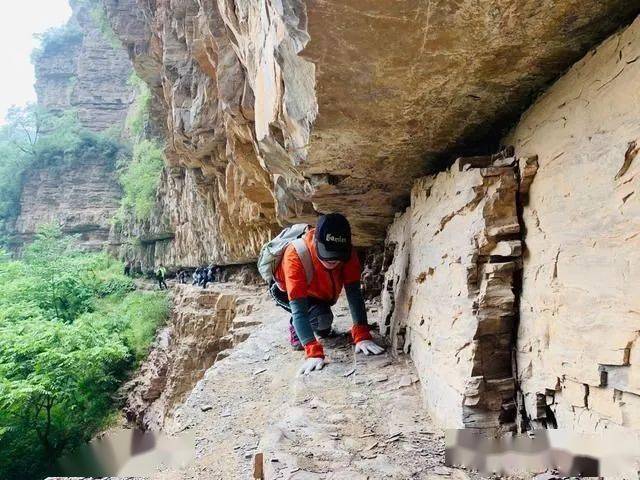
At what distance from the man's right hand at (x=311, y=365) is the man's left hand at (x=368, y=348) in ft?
1.21

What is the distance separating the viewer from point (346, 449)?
194 centimetres

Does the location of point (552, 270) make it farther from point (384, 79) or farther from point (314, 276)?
point (314, 276)

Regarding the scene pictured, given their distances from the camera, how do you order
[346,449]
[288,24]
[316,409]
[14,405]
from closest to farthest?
[288,24] → [346,449] → [316,409] → [14,405]

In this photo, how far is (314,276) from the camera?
11.6ft

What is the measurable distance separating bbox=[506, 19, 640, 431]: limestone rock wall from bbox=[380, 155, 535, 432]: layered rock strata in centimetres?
8

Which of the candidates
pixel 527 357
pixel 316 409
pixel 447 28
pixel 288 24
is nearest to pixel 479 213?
pixel 527 357

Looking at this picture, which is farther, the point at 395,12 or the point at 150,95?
the point at 150,95

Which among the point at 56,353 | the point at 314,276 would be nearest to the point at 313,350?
the point at 314,276

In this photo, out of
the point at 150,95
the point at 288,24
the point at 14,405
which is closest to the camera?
the point at 288,24

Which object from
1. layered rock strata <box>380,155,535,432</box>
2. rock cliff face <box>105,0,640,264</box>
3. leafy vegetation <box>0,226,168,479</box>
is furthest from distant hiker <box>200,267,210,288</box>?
layered rock strata <box>380,155,535,432</box>

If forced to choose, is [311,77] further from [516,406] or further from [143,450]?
[143,450]

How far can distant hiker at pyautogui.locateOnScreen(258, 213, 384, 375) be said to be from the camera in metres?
3.20

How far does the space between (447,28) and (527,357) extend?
1.45 meters

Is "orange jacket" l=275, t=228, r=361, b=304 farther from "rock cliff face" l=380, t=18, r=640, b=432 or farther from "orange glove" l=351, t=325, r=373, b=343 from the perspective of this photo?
"rock cliff face" l=380, t=18, r=640, b=432
